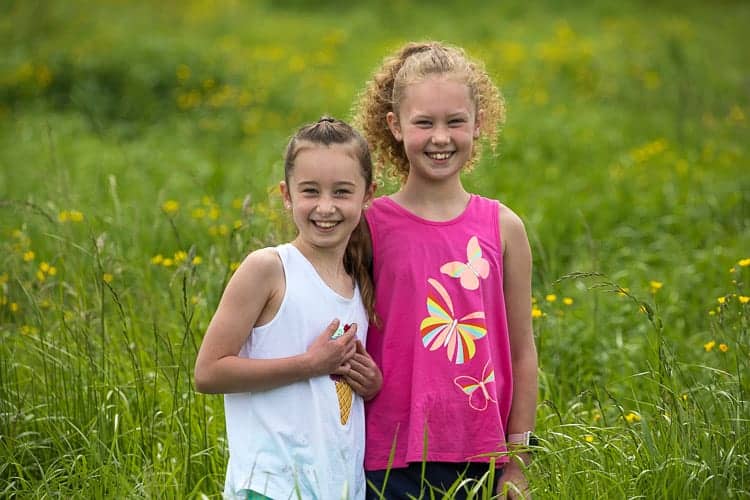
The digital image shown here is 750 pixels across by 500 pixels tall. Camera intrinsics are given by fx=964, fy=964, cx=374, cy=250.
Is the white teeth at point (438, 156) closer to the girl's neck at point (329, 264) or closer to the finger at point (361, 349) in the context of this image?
the girl's neck at point (329, 264)

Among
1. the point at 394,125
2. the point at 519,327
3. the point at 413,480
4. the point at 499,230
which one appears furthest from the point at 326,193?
the point at 413,480

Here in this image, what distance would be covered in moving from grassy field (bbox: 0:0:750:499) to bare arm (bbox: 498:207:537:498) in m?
0.08

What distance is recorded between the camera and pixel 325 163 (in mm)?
2416

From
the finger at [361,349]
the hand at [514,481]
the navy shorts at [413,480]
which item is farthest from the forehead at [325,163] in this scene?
the hand at [514,481]

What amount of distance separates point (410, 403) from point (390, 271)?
35 cm

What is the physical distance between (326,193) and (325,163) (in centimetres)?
8

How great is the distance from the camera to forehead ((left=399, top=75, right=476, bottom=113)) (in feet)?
8.35

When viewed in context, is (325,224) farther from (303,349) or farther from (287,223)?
(287,223)

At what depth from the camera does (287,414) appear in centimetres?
237

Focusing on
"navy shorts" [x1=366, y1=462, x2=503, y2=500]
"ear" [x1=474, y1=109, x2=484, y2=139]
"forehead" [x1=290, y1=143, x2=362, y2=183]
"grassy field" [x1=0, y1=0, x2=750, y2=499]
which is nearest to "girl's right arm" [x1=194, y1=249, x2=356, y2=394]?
"forehead" [x1=290, y1=143, x2=362, y2=183]

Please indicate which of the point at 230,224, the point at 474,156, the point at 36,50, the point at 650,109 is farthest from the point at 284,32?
the point at 474,156

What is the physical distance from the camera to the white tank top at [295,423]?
2.33m

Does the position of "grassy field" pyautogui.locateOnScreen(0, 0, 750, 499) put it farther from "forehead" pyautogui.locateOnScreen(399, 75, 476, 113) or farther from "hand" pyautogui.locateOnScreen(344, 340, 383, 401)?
"forehead" pyautogui.locateOnScreen(399, 75, 476, 113)

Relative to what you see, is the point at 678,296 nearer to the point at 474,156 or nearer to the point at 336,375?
the point at 474,156
